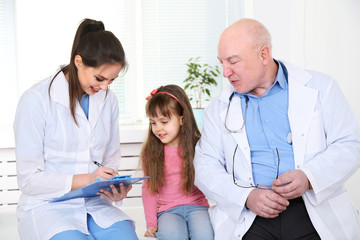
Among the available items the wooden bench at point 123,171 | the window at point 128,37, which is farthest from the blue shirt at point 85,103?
the window at point 128,37

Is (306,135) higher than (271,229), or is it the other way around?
(306,135)

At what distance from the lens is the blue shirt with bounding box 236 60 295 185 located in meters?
1.95

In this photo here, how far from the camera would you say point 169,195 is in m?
2.31

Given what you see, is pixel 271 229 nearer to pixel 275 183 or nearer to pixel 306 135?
pixel 275 183

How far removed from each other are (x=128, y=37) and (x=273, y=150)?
2.26m

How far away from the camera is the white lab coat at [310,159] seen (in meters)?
1.84

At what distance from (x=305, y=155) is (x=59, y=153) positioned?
1.10 metres

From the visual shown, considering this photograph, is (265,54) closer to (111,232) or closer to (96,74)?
(96,74)

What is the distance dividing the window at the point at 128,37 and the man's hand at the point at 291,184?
2.29m

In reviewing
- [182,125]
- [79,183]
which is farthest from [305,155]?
[79,183]

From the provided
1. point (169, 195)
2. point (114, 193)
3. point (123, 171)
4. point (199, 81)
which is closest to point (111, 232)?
point (114, 193)

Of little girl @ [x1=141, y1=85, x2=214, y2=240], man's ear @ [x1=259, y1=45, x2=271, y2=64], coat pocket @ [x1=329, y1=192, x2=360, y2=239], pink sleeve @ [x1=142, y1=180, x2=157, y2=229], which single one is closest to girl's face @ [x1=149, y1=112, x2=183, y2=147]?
little girl @ [x1=141, y1=85, x2=214, y2=240]

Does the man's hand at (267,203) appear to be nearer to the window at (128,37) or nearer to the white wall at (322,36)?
the white wall at (322,36)

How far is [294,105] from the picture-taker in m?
1.97
